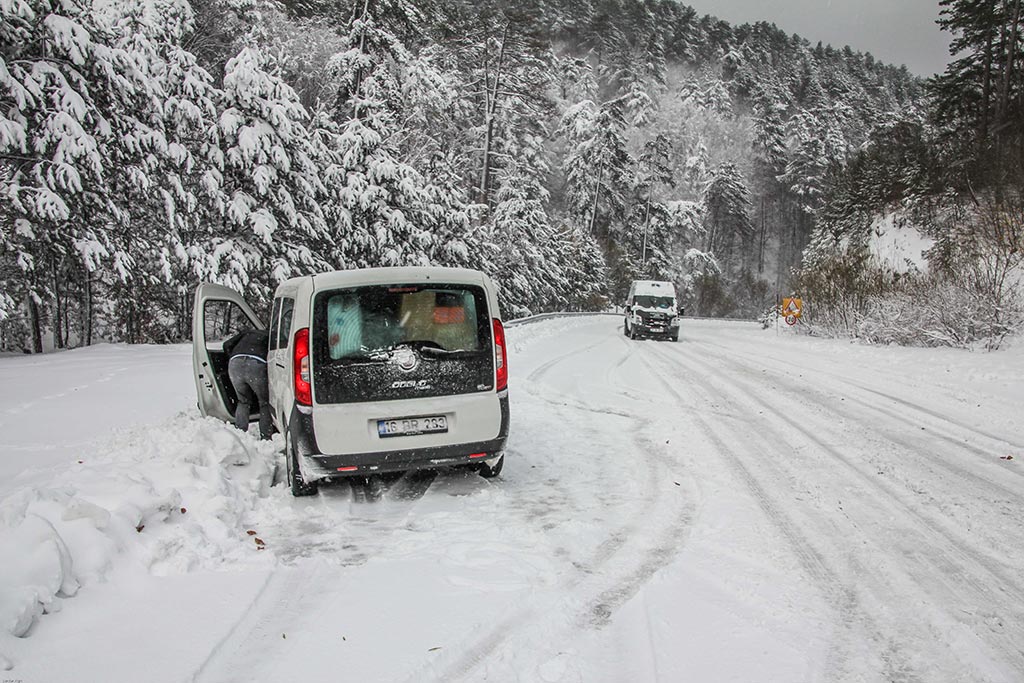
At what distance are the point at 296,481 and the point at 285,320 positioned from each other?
1.59 meters

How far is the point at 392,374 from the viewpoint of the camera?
17.7 feet

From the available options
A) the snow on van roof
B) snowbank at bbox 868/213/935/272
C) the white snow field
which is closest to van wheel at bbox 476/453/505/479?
the white snow field

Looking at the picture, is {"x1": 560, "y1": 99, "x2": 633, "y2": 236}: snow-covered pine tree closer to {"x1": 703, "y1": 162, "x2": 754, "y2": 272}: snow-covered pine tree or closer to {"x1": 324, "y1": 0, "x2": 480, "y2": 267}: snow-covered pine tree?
{"x1": 703, "y1": 162, "x2": 754, "y2": 272}: snow-covered pine tree

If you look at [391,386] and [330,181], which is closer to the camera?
[391,386]

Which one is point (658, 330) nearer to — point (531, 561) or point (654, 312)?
point (654, 312)

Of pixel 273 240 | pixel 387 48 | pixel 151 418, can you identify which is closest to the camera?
pixel 151 418

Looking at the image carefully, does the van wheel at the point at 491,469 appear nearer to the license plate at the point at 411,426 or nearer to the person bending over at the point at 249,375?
the license plate at the point at 411,426

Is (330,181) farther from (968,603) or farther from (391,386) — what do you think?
(968,603)

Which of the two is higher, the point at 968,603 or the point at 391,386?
the point at 391,386

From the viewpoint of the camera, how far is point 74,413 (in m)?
8.91

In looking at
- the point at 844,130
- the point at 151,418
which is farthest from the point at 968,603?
the point at 844,130

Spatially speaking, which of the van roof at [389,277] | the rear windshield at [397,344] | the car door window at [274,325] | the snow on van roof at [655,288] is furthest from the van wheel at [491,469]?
the snow on van roof at [655,288]

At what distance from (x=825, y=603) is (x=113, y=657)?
3.66 metres

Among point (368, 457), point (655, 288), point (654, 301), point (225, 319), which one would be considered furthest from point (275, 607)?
point (655, 288)
